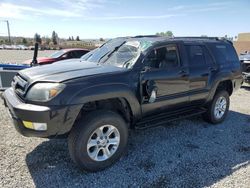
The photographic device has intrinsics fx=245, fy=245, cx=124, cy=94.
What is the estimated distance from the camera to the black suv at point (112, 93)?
3.04m

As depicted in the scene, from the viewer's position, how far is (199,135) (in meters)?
4.87

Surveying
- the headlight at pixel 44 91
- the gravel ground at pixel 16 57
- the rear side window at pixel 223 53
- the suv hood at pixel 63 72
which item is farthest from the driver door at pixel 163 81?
the gravel ground at pixel 16 57

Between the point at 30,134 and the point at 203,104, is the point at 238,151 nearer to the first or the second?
the point at 203,104

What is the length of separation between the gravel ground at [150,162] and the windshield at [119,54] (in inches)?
58.2

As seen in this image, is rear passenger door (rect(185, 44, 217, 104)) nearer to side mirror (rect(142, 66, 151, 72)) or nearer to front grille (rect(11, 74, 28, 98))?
side mirror (rect(142, 66, 151, 72))

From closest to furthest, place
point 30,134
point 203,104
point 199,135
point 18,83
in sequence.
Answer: point 30,134, point 18,83, point 199,135, point 203,104

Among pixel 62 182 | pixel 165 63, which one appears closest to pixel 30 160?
pixel 62 182

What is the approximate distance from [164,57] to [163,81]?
17.9 inches

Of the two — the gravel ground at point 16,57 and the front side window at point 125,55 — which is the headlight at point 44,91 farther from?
the gravel ground at point 16,57

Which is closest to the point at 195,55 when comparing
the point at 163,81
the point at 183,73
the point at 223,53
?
the point at 183,73

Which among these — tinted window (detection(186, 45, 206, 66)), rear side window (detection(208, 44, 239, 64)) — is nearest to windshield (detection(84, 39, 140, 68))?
tinted window (detection(186, 45, 206, 66))

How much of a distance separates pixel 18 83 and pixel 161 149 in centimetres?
252

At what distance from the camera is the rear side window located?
537 centimetres

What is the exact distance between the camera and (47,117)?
2.94 meters
